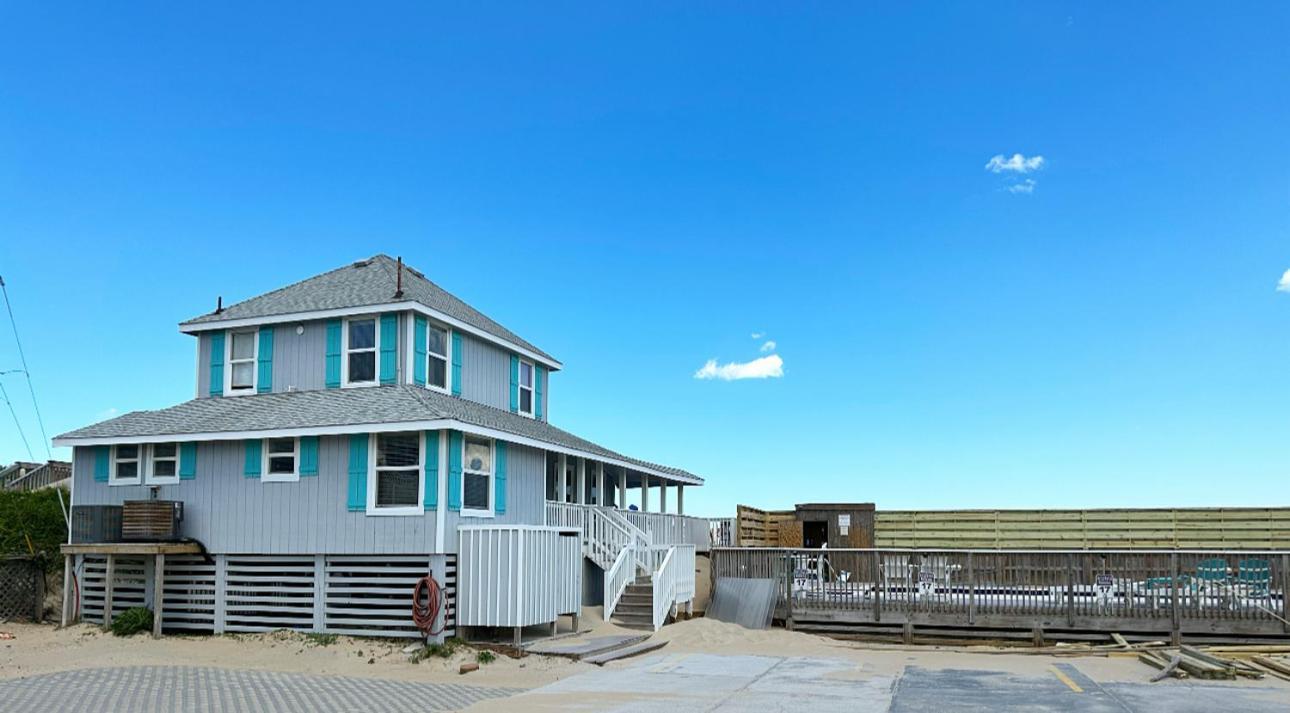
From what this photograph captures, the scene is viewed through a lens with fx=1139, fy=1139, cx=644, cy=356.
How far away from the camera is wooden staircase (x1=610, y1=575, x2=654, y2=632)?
22.8 meters

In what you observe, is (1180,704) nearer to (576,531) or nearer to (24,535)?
(576,531)

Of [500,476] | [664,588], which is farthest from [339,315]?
[664,588]

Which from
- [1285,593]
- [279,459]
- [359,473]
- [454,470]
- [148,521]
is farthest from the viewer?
[1285,593]

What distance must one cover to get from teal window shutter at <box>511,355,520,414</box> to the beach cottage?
1.47 meters

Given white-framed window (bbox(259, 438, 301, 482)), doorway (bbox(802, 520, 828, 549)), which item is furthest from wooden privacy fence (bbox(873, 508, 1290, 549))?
white-framed window (bbox(259, 438, 301, 482))

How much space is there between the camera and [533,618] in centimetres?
1950

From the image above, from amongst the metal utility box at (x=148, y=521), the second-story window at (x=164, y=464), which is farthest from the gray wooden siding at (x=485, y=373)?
the metal utility box at (x=148, y=521)

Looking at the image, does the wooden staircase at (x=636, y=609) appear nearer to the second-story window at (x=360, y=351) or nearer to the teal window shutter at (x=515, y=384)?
the teal window shutter at (x=515, y=384)

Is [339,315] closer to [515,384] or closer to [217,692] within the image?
[515,384]

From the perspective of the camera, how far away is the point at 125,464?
22.8 metres

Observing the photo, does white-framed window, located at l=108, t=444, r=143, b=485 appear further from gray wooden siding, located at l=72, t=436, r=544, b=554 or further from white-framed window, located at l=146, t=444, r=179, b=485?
white-framed window, located at l=146, t=444, r=179, b=485

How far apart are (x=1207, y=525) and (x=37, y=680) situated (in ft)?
110

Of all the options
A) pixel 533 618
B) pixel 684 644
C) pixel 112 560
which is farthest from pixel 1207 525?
pixel 112 560

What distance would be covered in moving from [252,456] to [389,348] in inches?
129
